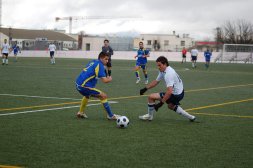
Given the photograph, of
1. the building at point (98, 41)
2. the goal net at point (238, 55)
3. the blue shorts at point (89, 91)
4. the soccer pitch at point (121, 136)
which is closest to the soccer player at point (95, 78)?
the blue shorts at point (89, 91)

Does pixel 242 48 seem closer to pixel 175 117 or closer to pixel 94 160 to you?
pixel 175 117

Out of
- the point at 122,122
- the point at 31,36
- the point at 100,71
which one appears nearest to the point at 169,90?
the point at 122,122

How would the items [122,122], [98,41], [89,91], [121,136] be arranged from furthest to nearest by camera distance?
[98,41], [89,91], [122,122], [121,136]

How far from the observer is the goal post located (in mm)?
66938

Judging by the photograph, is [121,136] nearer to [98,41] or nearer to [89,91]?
[89,91]

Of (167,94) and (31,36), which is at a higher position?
(31,36)

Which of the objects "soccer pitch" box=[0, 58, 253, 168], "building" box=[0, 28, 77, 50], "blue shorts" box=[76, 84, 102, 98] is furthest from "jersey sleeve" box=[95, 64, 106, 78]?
"building" box=[0, 28, 77, 50]

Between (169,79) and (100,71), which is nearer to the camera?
(169,79)

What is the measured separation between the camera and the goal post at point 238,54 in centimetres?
6694

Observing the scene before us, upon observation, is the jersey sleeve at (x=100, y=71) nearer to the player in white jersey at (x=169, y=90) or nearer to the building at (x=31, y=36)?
the player in white jersey at (x=169, y=90)

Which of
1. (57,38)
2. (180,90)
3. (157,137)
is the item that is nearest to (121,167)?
(157,137)

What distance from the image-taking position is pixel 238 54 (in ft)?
A: 223

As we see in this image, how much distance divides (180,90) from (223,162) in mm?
3747

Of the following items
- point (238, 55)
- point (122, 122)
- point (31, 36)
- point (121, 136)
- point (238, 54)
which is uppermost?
point (31, 36)
